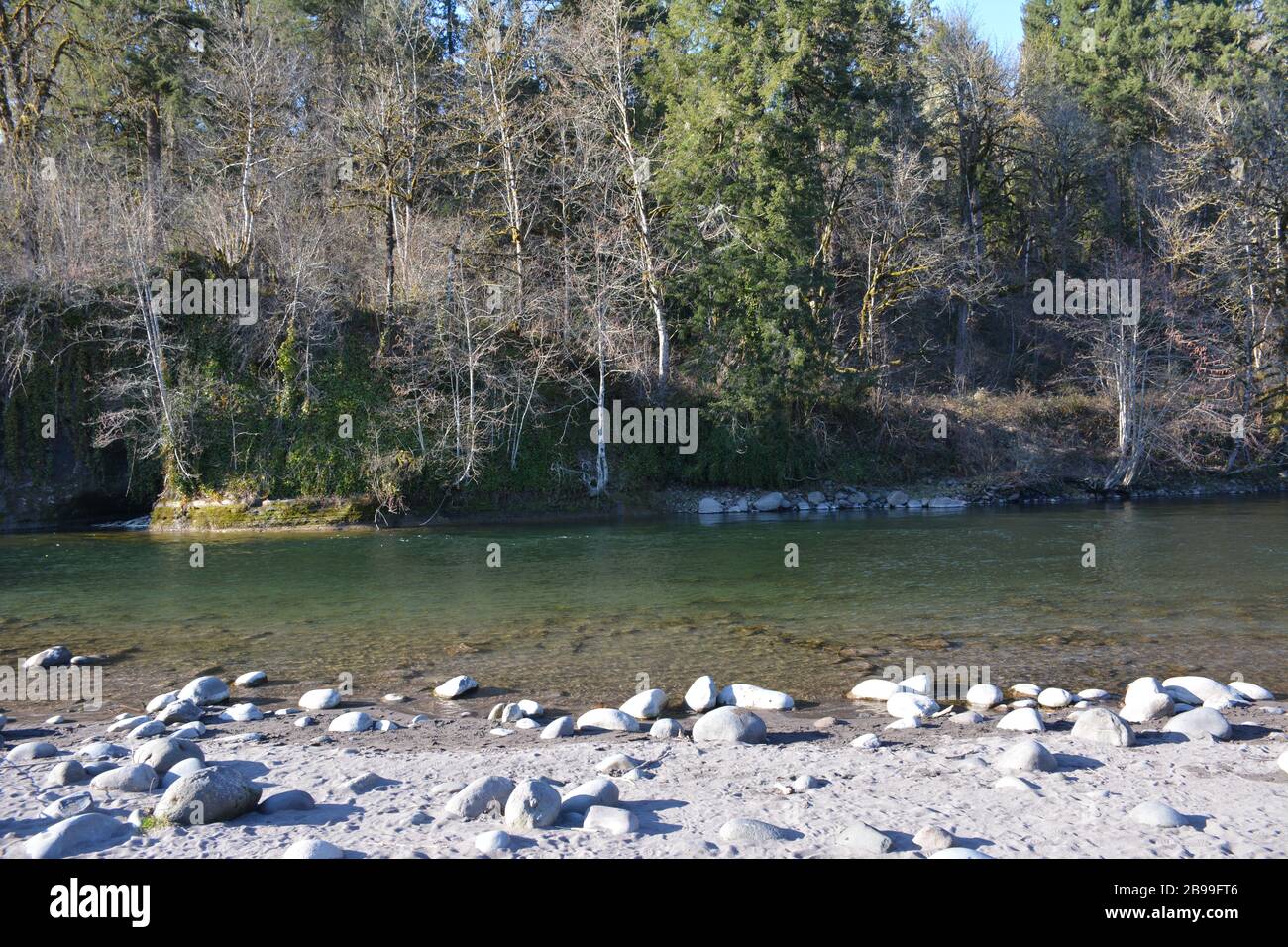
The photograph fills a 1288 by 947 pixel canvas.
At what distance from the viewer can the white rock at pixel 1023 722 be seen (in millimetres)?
7965

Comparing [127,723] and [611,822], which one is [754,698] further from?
[127,723]

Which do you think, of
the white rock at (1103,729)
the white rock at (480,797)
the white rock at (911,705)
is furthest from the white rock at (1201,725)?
the white rock at (480,797)

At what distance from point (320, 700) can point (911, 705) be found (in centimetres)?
601

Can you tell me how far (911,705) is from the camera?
28.2ft

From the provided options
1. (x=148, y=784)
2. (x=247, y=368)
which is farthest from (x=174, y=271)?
(x=148, y=784)

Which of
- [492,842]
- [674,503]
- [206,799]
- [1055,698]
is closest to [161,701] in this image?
[206,799]

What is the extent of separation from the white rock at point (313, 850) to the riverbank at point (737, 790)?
0.17 meters

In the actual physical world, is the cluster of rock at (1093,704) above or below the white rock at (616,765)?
below

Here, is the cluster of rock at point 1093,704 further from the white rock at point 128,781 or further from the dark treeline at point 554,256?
the dark treeline at point 554,256

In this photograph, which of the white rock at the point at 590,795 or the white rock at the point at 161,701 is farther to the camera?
the white rock at the point at 161,701

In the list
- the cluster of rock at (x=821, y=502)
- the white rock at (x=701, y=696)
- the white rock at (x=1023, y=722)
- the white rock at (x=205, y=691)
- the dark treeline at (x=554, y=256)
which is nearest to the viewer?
the white rock at (x=1023, y=722)

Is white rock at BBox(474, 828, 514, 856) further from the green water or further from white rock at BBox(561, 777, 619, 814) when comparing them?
the green water
